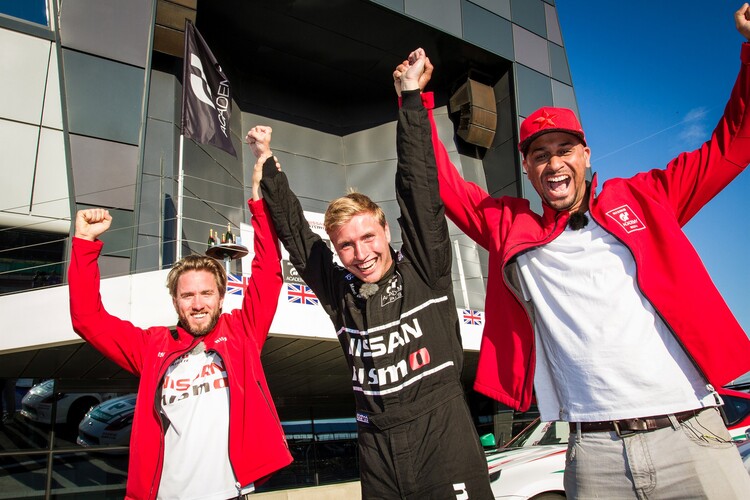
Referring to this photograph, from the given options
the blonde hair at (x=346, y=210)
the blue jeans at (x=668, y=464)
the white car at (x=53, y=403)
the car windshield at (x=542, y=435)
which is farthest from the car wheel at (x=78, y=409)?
the blue jeans at (x=668, y=464)

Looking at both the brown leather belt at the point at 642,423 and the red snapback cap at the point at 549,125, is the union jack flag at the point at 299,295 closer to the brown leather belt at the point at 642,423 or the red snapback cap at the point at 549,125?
the red snapback cap at the point at 549,125

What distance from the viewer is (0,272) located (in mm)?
8672

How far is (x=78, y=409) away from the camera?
9750 mm

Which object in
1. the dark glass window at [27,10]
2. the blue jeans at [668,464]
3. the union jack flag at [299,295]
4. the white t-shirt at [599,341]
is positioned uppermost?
the dark glass window at [27,10]

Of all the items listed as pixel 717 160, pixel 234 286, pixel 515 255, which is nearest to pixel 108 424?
pixel 234 286

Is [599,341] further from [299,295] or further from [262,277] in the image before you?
[299,295]

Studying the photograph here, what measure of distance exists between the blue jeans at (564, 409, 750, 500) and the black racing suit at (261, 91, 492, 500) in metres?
0.40

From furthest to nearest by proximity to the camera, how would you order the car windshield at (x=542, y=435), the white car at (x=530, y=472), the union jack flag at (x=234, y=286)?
the union jack flag at (x=234, y=286) → the car windshield at (x=542, y=435) → the white car at (x=530, y=472)

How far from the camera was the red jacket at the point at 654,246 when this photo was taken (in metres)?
1.89

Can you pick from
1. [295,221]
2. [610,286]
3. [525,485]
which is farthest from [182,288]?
[525,485]

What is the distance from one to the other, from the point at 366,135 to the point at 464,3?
4313 millimetres

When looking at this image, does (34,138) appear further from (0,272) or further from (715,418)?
(715,418)

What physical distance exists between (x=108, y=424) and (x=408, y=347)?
9657 mm

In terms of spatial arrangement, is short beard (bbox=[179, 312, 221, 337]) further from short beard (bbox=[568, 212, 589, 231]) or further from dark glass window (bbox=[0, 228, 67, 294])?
dark glass window (bbox=[0, 228, 67, 294])
